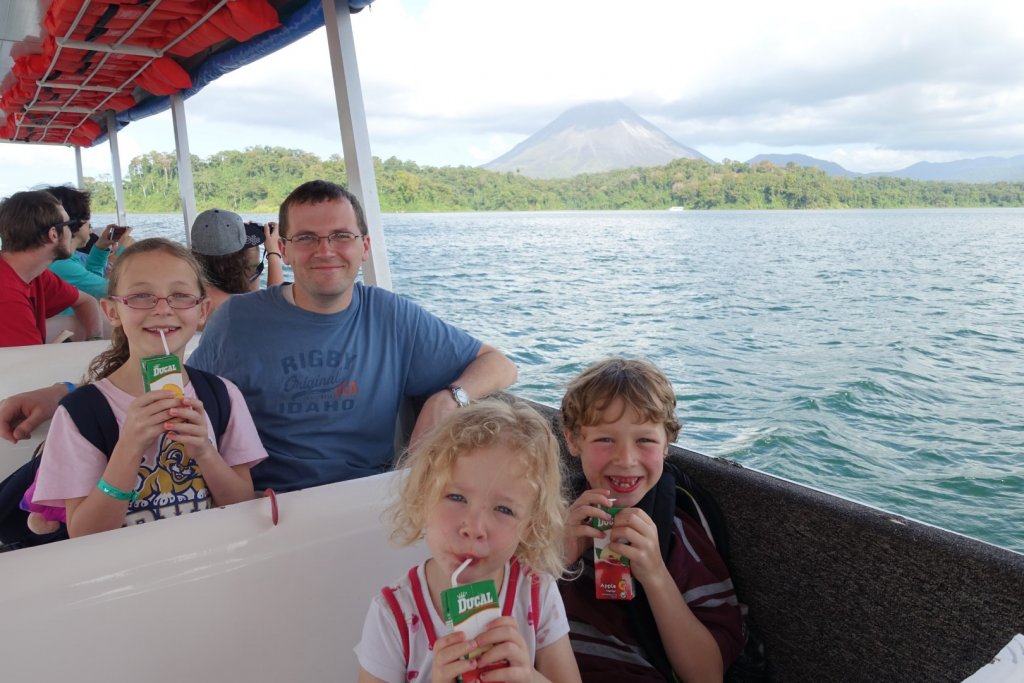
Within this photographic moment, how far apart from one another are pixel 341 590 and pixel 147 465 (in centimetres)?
43

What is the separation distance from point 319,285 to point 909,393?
874cm

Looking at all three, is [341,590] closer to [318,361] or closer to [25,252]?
[318,361]

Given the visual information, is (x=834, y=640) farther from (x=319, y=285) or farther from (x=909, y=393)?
(x=909, y=393)

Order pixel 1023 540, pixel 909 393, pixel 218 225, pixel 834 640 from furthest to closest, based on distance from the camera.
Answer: pixel 909 393 < pixel 1023 540 < pixel 218 225 < pixel 834 640

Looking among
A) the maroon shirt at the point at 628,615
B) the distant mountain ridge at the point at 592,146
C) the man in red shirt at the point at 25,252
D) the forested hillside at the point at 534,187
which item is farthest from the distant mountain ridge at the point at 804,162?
the maroon shirt at the point at 628,615

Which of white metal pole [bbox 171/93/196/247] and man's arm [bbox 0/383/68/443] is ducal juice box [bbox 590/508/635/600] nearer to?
man's arm [bbox 0/383/68/443]

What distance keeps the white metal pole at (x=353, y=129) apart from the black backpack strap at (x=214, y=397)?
5.46 feet

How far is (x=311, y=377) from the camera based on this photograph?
5.60 ft

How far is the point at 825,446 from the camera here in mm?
6922

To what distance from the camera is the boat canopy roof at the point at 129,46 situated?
12.1 feet

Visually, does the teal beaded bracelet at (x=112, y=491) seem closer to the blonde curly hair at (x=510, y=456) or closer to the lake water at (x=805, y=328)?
the blonde curly hair at (x=510, y=456)

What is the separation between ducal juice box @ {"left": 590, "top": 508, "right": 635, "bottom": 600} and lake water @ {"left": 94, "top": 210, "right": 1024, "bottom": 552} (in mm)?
351

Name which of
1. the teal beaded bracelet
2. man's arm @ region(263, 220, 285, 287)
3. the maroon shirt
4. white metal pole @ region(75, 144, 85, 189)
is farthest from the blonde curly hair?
white metal pole @ region(75, 144, 85, 189)

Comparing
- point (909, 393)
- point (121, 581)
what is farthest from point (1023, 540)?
point (121, 581)
